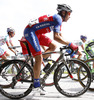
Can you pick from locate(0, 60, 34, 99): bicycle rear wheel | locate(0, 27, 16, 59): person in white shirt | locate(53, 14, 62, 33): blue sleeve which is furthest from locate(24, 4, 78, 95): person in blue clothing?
locate(0, 27, 16, 59): person in white shirt

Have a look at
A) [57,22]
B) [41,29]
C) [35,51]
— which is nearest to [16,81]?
[35,51]

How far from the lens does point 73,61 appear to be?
4469 mm

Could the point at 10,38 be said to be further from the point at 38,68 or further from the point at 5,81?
the point at 38,68

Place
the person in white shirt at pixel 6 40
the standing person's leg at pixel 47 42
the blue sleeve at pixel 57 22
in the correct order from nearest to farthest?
the blue sleeve at pixel 57 22
the standing person's leg at pixel 47 42
the person in white shirt at pixel 6 40

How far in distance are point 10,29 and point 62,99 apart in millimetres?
4781

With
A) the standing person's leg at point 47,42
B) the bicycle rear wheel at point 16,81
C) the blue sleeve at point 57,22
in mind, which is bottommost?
the bicycle rear wheel at point 16,81

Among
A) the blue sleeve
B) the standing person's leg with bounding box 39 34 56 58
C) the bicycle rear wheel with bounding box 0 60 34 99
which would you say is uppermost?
the blue sleeve

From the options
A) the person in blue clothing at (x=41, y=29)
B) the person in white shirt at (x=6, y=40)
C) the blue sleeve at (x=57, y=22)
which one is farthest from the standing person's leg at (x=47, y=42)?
the person in white shirt at (x=6, y=40)

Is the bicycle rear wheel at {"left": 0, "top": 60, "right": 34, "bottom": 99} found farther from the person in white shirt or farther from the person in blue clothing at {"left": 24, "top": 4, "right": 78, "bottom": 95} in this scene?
the person in white shirt

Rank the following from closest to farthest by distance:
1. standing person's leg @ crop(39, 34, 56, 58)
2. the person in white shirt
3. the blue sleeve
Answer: the blue sleeve < standing person's leg @ crop(39, 34, 56, 58) < the person in white shirt

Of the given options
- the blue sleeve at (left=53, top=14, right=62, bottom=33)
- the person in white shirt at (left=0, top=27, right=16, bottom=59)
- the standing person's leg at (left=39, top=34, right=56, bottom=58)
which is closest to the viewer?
the blue sleeve at (left=53, top=14, right=62, bottom=33)

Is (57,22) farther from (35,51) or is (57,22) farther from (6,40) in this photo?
(6,40)

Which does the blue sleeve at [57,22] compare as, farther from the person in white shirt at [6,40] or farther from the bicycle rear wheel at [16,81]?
the person in white shirt at [6,40]

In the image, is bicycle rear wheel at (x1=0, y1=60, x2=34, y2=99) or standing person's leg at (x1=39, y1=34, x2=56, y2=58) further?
standing person's leg at (x1=39, y1=34, x2=56, y2=58)
